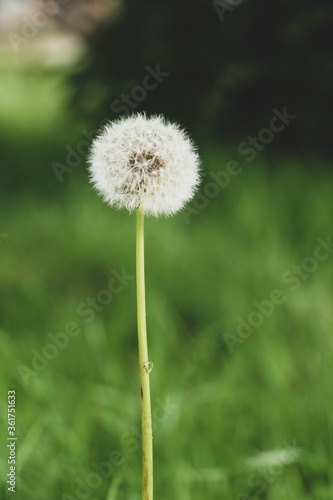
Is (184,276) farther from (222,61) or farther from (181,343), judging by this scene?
(222,61)

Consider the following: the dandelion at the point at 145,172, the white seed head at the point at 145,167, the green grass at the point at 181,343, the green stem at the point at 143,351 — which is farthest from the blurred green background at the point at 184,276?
the white seed head at the point at 145,167

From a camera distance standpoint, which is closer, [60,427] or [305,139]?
[60,427]

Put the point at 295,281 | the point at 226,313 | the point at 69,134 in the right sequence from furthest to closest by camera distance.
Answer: the point at 69,134 < the point at 295,281 < the point at 226,313

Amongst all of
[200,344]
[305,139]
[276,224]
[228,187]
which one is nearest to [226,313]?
[200,344]

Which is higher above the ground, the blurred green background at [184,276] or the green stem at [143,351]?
the blurred green background at [184,276]

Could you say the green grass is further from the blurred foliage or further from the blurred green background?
the blurred foliage

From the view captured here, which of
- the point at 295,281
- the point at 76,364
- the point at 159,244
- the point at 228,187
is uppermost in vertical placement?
the point at 228,187

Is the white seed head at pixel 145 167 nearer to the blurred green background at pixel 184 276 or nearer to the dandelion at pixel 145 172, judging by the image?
the dandelion at pixel 145 172

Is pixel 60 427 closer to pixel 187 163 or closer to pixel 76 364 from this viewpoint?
pixel 76 364
